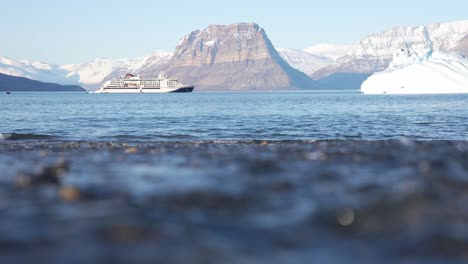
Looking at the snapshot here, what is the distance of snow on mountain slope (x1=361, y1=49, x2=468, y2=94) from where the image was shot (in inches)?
4259

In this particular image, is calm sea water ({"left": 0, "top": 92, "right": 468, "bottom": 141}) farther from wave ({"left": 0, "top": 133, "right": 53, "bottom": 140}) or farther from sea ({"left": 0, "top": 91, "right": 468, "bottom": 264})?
sea ({"left": 0, "top": 91, "right": 468, "bottom": 264})

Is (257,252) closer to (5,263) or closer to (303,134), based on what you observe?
(5,263)

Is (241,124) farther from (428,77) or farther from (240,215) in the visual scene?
(428,77)

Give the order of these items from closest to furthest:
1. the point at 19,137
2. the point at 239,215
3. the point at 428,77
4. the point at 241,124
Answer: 1. the point at 239,215
2. the point at 19,137
3. the point at 241,124
4. the point at 428,77

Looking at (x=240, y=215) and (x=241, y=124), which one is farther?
(x=241, y=124)

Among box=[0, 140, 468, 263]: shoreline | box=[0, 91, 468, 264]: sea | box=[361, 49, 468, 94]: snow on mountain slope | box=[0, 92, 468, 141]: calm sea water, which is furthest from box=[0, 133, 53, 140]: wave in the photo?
box=[361, 49, 468, 94]: snow on mountain slope

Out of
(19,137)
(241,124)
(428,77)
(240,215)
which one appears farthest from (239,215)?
(428,77)

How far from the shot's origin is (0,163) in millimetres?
11297

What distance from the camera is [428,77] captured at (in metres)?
109

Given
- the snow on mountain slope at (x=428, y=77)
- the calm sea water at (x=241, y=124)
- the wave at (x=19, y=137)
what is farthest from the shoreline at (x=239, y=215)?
the snow on mountain slope at (x=428, y=77)

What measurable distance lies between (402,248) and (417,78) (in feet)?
369

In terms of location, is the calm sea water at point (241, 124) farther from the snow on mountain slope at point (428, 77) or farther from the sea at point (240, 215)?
the snow on mountain slope at point (428, 77)

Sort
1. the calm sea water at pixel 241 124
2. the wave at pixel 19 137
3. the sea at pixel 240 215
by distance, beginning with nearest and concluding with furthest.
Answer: the sea at pixel 240 215 < the wave at pixel 19 137 < the calm sea water at pixel 241 124

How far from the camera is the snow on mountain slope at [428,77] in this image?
108 metres
